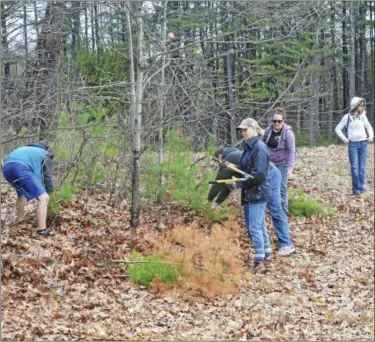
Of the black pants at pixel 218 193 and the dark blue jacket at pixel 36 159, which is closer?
the dark blue jacket at pixel 36 159

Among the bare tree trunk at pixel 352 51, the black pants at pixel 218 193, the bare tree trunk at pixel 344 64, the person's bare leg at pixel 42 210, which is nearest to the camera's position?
the person's bare leg at pixel 42 210

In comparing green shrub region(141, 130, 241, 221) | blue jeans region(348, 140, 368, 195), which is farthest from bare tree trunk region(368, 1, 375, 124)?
green shrub region(141, 130, 241, 221)

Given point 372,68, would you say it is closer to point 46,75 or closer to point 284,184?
point 284,184

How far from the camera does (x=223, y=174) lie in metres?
6.91

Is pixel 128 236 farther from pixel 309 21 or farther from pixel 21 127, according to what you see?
pixel 309 21

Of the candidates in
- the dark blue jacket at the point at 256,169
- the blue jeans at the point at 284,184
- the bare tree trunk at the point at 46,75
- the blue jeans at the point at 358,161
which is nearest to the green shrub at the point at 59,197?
the bare tree trunk at the point at 46,75

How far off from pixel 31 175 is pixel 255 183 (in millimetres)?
2468

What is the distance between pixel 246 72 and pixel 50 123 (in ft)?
8.04

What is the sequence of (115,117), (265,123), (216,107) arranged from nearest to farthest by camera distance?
(115,117), (216,107), (265,123)

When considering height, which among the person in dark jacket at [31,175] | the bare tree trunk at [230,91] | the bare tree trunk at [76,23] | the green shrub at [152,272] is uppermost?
the bare tree trunk at [76,23]

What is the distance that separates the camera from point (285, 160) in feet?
24.0

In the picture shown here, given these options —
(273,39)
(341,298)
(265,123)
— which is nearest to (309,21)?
(273,39)

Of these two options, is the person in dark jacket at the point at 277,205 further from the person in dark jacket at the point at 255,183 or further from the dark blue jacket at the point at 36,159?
the dark blue jacket at the point at 36,159

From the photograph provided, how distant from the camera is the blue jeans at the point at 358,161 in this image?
9.60 m
